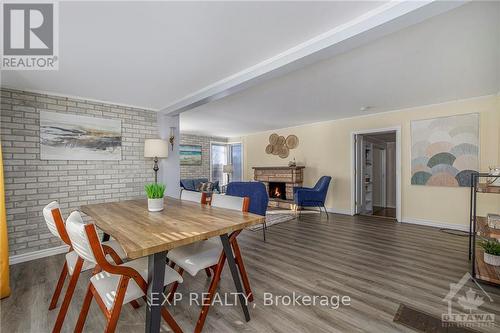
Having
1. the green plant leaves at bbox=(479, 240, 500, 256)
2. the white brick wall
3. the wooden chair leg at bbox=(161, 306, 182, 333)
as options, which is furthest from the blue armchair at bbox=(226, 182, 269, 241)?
the green plant leaves at bbox=(479, 240, 500, 256)

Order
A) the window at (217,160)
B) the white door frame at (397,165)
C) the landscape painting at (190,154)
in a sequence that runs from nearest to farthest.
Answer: the white door frame at (397,165) → the landscape painting at (190,154) → the window at (217,160)

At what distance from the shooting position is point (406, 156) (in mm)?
4414

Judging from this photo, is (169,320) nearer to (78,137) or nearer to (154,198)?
(154,198)

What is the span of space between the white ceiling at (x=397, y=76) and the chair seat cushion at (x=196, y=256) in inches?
86.6

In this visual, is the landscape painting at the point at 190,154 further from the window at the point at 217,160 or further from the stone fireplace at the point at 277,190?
the stone fireplace at the point at 277,190

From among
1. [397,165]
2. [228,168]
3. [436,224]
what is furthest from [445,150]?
[228,168]

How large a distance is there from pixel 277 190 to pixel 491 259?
4660 mm

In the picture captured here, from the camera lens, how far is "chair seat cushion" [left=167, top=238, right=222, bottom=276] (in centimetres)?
158

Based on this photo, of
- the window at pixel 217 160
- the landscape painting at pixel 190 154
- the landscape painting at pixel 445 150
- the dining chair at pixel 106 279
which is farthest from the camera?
the window at pixel 217 160

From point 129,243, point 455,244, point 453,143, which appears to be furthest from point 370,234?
point 129,243

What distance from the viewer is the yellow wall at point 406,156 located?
3.61 metres

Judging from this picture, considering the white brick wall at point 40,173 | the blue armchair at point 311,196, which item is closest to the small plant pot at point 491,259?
the blue armchair at point 311,196

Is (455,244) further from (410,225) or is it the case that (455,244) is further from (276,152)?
(276,152)

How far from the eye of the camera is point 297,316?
1710 mm
